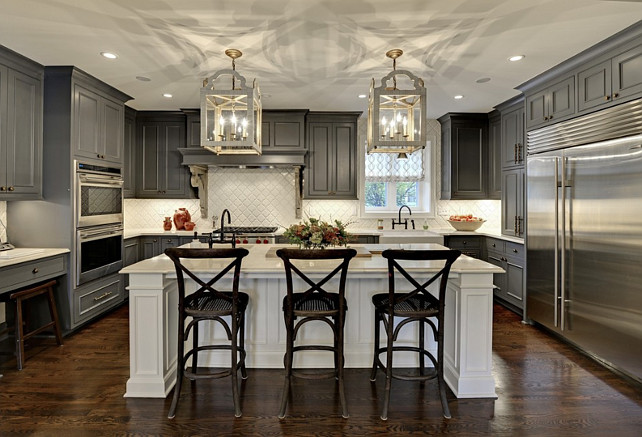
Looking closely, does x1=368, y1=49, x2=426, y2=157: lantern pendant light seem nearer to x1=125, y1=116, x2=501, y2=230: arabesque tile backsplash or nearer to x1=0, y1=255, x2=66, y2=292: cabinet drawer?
x1=125, y1=116, x2=501, y2=230: arabesque tile backsplash

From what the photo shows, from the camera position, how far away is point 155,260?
9.21ft

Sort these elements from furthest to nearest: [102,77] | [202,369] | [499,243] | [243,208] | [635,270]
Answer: [243,208], [499,243], [102,77], [202,369], [635,270]

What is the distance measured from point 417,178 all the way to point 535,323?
2.65 metres

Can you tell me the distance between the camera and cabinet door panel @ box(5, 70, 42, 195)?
10.7 ft

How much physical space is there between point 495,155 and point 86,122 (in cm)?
511

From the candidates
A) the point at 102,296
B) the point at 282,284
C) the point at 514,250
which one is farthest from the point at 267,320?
the point at 514,250

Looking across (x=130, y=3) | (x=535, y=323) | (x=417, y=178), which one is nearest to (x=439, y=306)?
(x=535, y=323)

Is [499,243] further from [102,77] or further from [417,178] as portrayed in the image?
[102,77]

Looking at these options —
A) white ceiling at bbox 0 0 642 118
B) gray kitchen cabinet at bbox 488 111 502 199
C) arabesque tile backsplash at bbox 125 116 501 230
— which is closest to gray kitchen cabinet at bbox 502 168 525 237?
gray kitchen cabinet at bbox 488 111 502 199

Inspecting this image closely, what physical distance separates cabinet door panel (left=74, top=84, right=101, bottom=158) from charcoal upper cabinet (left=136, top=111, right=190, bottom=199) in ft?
4.18

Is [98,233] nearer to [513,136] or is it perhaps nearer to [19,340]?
[19,340]

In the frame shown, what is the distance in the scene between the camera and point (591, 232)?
3072mm

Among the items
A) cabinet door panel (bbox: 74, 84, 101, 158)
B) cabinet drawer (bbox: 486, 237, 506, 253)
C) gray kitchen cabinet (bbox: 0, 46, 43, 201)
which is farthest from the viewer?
cabinet drawer (bbox: 486, 237, 506, 253)

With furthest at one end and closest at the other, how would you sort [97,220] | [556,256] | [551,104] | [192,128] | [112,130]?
[192,128] < [112,130] < [97,220] < [551,104] < [556,256]
